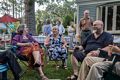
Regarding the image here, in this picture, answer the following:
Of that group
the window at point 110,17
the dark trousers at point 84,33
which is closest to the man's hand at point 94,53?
the dark trousers at point 84,33

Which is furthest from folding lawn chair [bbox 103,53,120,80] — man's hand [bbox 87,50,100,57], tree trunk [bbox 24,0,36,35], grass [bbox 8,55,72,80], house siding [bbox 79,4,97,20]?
house siding [bbox 79,4,97,20]

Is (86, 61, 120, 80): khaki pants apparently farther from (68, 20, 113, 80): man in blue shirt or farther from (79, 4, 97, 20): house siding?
(79, 4, 97, 20): house siding

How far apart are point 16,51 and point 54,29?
1.00 metres

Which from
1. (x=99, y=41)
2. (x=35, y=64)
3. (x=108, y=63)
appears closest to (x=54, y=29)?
(x=35, y=64)

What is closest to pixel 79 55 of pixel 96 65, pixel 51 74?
pixel 51 74

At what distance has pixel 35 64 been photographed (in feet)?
21.0

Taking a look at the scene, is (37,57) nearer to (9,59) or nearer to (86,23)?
(9,59)

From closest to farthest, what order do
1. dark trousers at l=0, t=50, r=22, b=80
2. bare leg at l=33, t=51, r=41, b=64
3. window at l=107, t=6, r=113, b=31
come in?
dark trousers at l=0, t=50, r=22, b=80
bare leg at l=33, t=51, r=41, b=64
window at l=107, t=6, r=113, b=31

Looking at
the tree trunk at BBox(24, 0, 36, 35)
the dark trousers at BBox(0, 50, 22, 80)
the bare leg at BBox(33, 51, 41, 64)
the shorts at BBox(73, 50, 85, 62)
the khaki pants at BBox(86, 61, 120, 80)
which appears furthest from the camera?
the tree trunk at BBox(24, 0, 36, 35)

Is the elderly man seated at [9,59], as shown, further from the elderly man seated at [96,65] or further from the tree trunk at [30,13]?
the tree trunk at [30,13]

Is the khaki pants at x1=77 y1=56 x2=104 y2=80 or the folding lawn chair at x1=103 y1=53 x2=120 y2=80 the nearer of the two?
the folding lawn chair at x1=103 y1=53 x2=120 y2=80

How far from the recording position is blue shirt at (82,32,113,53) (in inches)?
223

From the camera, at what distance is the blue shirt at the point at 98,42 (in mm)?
5664

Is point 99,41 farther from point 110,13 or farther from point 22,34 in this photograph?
point 110,13
